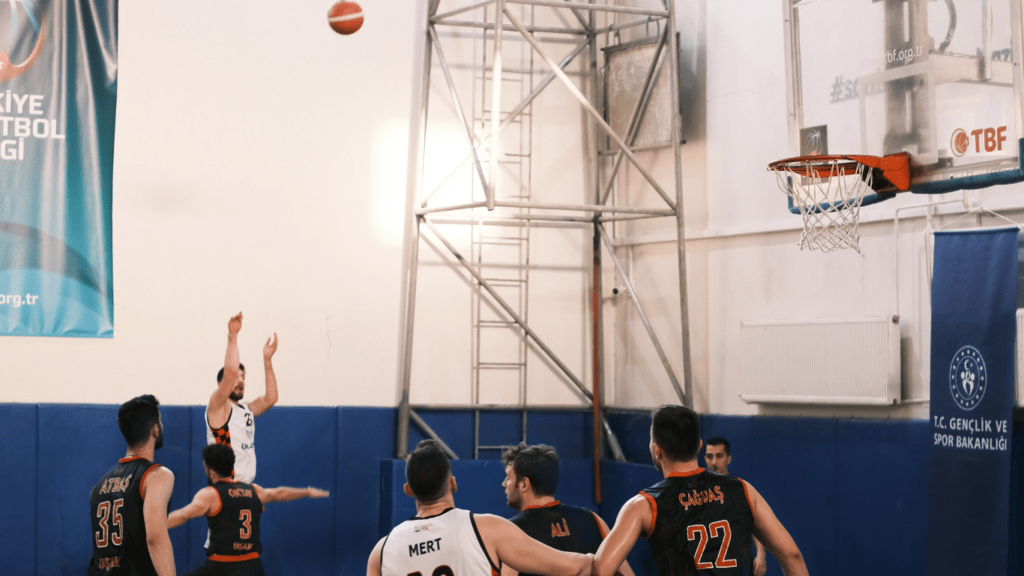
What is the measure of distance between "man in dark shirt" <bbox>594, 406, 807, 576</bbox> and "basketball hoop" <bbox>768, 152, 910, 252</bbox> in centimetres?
304

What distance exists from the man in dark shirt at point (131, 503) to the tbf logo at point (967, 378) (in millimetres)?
5641

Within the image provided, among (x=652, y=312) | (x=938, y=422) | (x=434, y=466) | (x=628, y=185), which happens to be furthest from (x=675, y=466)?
(x=628, y=185)

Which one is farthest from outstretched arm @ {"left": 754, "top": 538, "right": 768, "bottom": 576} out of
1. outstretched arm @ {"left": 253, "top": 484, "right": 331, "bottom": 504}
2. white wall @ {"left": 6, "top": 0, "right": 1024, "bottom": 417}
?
outstretched arm @ {"left": 253, "top": 484, "right": 331, "bottom": 504}

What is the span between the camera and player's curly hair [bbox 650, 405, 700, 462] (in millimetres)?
4816

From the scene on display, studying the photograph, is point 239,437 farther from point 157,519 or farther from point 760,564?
point 760,564

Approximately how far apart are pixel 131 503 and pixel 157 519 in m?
0.24

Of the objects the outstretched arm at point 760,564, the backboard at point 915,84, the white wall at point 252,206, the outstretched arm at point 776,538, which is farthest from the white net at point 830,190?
the white wall at point 252,206

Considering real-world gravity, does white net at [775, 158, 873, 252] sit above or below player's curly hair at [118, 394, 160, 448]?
above

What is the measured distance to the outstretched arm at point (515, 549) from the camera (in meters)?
4.28

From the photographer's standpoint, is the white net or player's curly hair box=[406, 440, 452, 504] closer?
A: player's curly hair box=[406, 440, 452, 504]

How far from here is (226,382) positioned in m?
8.21

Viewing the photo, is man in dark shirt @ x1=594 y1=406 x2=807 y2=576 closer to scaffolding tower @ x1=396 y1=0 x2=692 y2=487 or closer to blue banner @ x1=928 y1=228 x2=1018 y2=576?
blue banner @ x1=928 y1=228 x2=1018 y2=576

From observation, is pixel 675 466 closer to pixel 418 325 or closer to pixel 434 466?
pixel 434 466

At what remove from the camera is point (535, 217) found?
1166 cm
